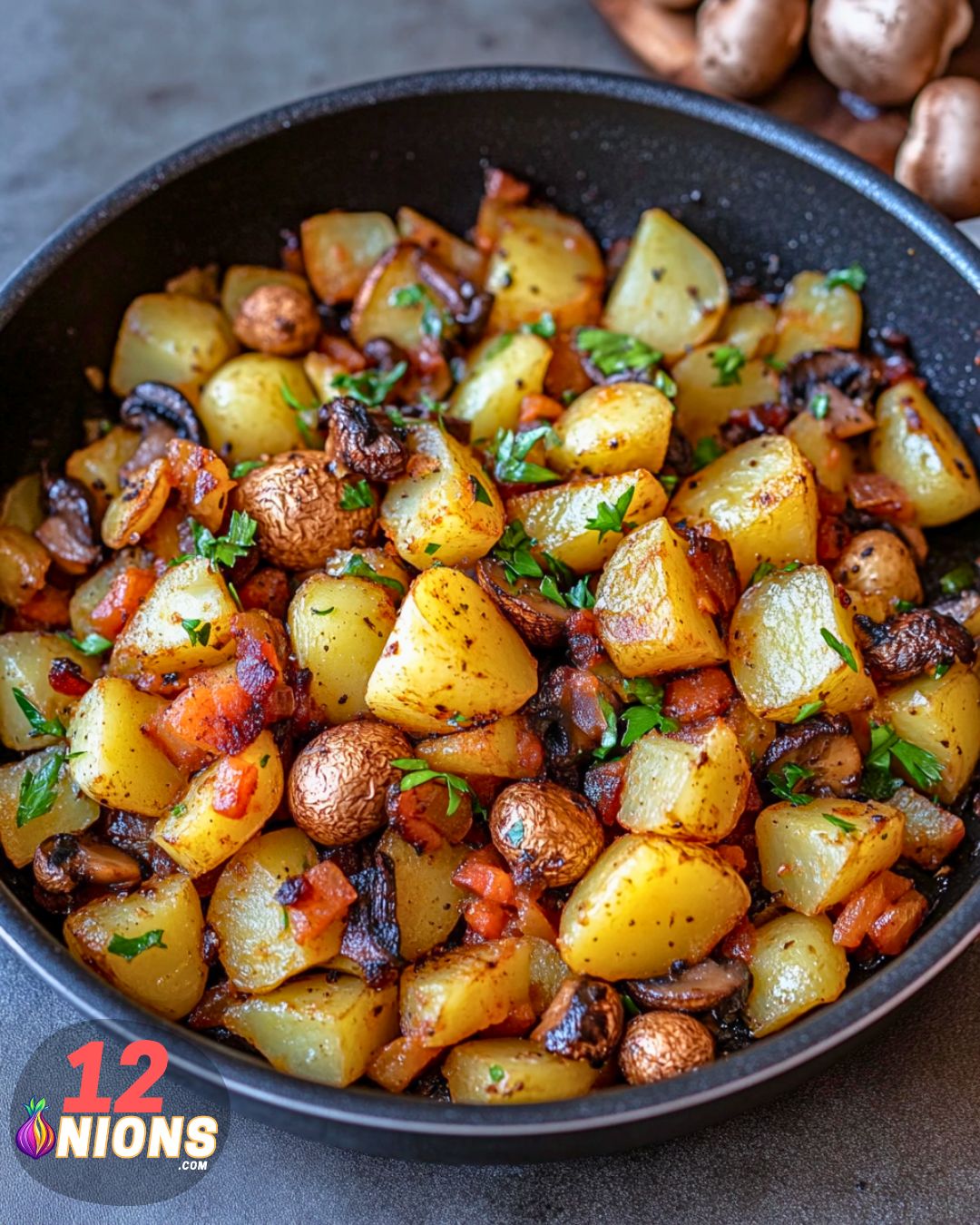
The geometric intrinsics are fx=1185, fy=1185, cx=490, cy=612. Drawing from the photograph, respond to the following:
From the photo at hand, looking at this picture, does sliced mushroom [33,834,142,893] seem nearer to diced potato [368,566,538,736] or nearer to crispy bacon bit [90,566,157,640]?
crispy bacon bit [90,566,157,640]

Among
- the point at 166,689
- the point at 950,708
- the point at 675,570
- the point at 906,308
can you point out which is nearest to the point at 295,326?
the point at 166,689

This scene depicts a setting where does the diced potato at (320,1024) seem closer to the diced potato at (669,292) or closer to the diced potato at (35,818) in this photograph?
the diced potato at (35,818)

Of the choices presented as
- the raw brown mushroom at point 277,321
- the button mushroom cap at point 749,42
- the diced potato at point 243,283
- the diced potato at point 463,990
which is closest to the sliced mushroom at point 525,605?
the diced potato at point 463,990

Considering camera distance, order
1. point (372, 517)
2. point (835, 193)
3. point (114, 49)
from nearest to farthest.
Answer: point (372, 517) < point (835, 193) < point (114, 49)

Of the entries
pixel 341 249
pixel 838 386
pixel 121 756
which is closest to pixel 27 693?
pixel 121 756

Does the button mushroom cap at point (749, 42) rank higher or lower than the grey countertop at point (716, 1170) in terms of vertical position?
higher

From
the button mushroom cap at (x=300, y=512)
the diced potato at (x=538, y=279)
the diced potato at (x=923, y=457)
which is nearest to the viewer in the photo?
the button mushroom cap at (x=300, y=512)

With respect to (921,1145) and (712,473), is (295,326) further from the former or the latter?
(921,1145)
